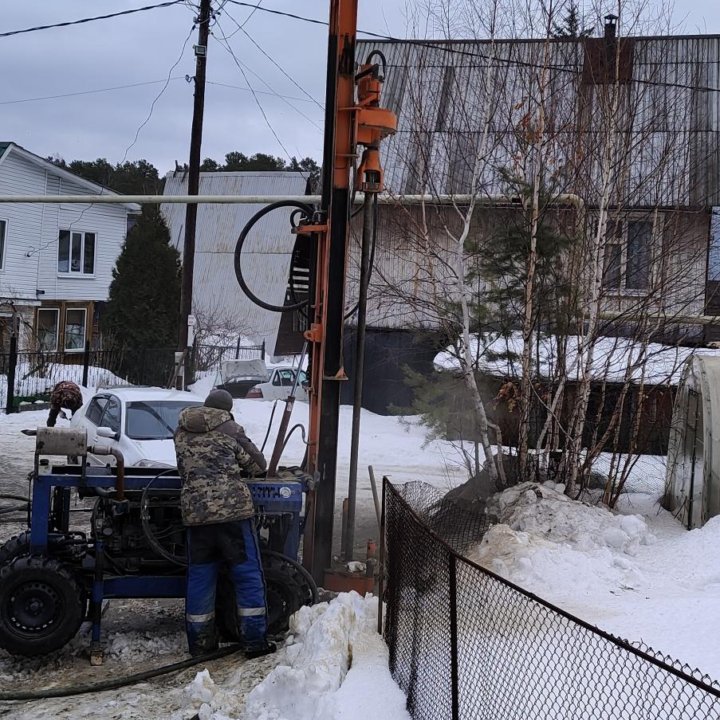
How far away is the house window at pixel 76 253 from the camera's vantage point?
1294 inches

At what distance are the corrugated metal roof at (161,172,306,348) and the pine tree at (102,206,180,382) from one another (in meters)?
4.93

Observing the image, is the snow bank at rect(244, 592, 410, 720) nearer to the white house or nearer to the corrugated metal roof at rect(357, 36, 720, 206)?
the corrugated metal roof at rect(357, 36, 720, 206)

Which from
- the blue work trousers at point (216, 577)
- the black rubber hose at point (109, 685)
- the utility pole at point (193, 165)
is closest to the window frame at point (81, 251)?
the utility pole at point (193, 165)

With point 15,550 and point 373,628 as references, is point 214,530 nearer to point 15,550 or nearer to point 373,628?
point 373,628

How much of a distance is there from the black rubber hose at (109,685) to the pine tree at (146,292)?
2193 cm

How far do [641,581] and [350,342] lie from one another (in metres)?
16.0

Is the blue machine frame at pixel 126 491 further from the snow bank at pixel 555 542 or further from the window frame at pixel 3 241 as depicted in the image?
the window frame at pixel 3 241

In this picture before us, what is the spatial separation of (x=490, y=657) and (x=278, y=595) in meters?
2.69

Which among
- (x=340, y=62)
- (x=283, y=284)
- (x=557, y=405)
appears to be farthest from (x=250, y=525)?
(x=283, y=284)

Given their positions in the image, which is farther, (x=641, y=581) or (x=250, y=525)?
(x=641, y=581)

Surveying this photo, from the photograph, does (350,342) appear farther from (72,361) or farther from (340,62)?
(340,62)

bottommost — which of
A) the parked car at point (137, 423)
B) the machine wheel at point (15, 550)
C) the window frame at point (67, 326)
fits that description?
the machine wheel at point (15, 550)

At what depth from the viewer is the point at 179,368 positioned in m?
20.9

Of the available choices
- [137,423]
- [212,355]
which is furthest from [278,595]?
[212,355]
